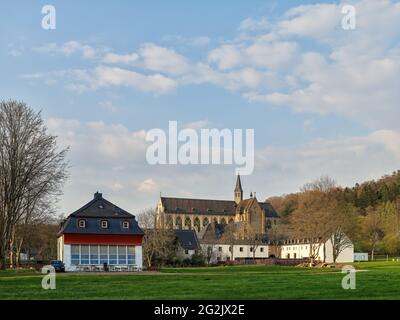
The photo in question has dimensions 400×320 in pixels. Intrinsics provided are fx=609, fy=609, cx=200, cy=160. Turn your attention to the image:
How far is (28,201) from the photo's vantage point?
56.8 metres

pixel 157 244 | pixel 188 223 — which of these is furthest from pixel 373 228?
pixel 188 223

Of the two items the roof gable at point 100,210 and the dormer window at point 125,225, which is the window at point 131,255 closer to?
the dormer window at point 125,225

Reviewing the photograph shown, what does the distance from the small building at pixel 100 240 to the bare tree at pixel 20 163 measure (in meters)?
7.36

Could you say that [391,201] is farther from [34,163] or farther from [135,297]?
[135,297]

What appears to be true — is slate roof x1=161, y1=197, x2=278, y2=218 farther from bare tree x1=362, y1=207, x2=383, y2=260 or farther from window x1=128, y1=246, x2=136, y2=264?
window x1=128, y1=246, x2=136, y2=264

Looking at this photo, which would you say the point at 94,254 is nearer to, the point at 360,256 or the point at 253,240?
the point at 253,240

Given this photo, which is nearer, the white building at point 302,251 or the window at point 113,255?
the window at point 113,255

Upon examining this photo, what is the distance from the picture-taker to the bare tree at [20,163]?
5547cm

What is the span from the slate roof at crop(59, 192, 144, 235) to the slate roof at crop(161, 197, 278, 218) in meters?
106

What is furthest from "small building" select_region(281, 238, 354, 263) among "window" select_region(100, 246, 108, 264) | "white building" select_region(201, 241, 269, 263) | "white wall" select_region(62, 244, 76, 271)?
"white wall" select_region(62, 244, 76, 271)

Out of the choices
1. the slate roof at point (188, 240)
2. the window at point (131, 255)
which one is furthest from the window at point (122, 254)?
the slate roof at point (188, 240)

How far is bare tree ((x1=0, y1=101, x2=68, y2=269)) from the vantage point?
182 ft
